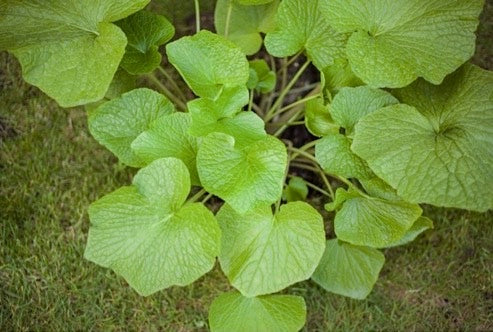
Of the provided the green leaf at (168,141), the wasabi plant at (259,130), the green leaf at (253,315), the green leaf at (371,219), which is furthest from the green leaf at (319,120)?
the green leaf at (253,315)

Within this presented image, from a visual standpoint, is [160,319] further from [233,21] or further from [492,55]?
[492,55]

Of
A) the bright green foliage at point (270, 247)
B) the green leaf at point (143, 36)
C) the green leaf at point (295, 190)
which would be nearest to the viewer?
the bright green foliage at point (270, 247)

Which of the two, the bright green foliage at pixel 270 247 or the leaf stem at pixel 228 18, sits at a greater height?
the leaf stem at pixel 228 18

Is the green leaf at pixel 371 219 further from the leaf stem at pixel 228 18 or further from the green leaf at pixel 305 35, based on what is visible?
the leaf stem at pixel 228 18

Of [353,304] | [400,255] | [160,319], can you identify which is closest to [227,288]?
[160,319]

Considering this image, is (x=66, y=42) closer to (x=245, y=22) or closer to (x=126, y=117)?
(x=126, y=117)

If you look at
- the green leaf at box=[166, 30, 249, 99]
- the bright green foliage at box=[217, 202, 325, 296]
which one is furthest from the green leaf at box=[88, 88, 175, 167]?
the bright green foliage at box=[217, 202, 325, 296]
